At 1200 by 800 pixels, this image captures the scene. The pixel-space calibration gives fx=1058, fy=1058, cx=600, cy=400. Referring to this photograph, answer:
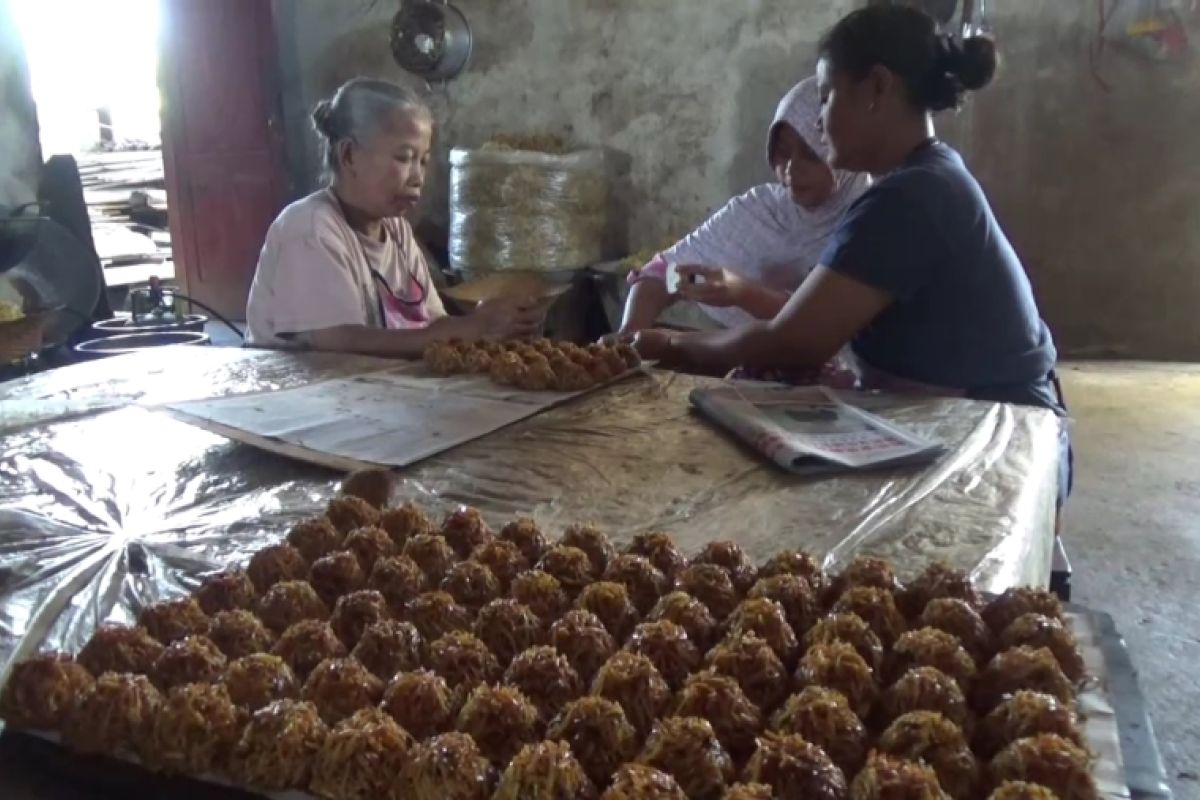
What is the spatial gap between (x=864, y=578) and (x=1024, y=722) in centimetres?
29

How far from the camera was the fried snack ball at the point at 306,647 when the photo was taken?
110 centimetres

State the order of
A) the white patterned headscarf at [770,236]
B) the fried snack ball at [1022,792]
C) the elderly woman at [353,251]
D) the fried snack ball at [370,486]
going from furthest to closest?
the white patterned headscarf at [770,236] < the elderly woman at [353,251] < the fried snack ball at [370,486] < the fried snack ball at [1022,792]

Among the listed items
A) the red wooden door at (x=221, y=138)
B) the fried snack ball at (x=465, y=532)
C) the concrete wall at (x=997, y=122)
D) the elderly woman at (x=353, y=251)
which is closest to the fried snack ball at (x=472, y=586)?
the fried snack ball at (x=465, y=532)

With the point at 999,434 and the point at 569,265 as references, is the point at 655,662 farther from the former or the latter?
the point at 569,265

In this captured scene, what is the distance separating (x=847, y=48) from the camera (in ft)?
7.29

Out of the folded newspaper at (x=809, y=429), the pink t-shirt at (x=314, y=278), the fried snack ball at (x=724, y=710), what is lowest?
the fried snack ball at (x=724, y=710)

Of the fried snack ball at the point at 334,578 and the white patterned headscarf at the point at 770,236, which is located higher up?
the white patterned headscarf at the point at 770,236

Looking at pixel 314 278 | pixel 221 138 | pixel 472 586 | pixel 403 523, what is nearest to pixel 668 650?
pixel 472 586

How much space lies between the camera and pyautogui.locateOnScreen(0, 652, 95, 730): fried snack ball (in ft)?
3.21

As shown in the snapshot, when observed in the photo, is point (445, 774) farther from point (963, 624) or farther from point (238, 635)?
point (963, 624)

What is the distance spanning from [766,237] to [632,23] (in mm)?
3165

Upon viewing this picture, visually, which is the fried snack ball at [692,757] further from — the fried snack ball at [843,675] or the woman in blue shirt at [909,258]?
the woman in blue shirt at [909,258]

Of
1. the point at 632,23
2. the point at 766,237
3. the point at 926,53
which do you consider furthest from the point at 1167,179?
the point at 926,53

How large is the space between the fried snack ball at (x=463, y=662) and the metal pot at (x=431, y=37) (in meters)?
5.67
